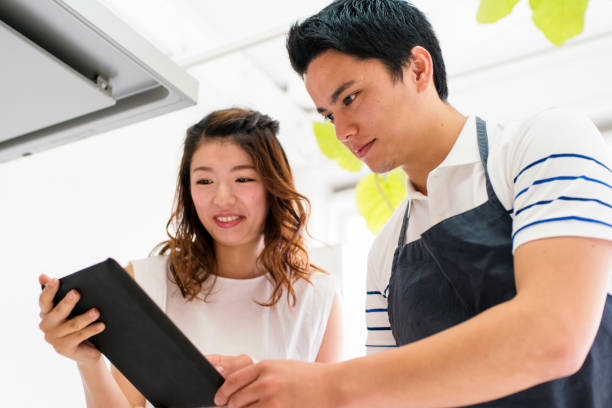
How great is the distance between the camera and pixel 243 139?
1.51 m

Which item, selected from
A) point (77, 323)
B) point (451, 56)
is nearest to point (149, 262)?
point (77, 323)

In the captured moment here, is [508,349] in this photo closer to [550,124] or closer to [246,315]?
[550,124]

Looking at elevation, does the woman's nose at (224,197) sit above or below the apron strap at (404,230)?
above

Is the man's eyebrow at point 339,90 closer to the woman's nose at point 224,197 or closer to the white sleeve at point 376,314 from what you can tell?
the white sleeve at point 376,314

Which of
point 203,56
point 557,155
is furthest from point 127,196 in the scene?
point 557,155

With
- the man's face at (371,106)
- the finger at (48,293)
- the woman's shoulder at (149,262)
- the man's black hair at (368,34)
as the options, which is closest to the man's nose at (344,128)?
the man's face at (371,106)

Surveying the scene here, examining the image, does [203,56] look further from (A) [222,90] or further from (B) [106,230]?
(A) [222,90]

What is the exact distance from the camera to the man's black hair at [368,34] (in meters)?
1.01

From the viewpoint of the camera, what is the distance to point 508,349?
618 mm

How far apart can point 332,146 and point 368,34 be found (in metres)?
0.57

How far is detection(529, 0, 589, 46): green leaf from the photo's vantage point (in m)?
0.89

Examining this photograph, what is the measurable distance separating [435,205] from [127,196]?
4.97 feet

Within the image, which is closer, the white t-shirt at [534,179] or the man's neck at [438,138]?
the white t-shirt at [534,179]

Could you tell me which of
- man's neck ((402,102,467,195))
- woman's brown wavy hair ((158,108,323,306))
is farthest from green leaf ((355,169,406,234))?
man's neck ((402,102,467,195))
